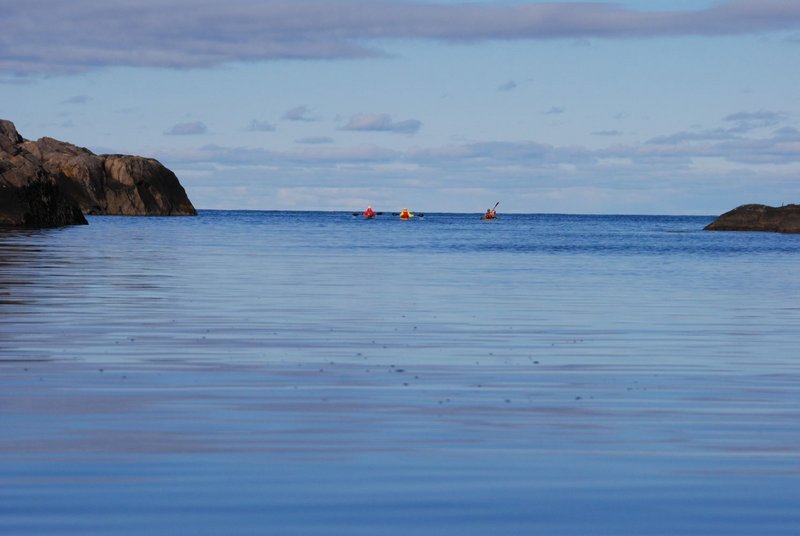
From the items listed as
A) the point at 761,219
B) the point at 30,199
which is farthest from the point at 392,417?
the point at 761,219

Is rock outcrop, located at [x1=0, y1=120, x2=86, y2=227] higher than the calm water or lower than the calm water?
higher

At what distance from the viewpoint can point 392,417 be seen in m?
13.0

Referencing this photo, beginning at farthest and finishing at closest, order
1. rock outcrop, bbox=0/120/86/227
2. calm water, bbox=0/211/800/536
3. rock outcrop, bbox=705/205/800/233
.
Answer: rock outcrop, bbox=705/205/800/233, rock outcrop, bbox=0/120/86/227, calm water, bbox=0/211/800/536

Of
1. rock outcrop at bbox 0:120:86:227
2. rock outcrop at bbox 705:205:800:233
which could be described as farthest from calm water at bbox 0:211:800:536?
rock outcrop at bbox 705:205:800:233

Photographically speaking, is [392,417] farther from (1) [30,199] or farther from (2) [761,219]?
(2) [761,219]

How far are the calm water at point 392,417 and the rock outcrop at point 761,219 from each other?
123999mm

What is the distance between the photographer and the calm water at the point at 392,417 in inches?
349

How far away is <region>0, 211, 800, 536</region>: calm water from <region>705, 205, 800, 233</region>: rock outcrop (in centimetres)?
12400

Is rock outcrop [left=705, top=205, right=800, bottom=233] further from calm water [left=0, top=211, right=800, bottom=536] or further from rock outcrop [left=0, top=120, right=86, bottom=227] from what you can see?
calm water [left=0, top=211, right=800, bottom=536]

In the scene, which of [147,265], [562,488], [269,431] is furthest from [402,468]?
[147,265]

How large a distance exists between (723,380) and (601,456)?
6.17 m

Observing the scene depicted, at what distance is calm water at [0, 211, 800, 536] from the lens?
349 inches

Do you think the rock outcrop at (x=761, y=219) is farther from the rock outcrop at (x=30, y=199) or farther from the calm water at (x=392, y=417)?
the calm water at (x=392, y=417)

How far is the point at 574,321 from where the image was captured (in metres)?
26.0
